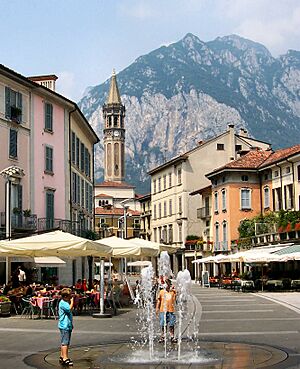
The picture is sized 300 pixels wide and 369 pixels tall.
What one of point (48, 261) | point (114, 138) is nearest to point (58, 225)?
point (48, 261)

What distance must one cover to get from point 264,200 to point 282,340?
4393 cm

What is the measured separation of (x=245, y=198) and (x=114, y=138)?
11701 centimetres

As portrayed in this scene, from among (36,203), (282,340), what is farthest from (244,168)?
(282,340)

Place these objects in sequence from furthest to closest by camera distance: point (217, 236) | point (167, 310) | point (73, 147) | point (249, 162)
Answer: point (217, 236), point (249, 162), point (73, 147), point (167, 310)

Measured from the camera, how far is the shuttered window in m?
40.3

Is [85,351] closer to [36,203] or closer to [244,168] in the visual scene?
[36,203]

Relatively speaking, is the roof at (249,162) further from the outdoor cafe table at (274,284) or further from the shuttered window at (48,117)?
the shuttered window at (48,117)

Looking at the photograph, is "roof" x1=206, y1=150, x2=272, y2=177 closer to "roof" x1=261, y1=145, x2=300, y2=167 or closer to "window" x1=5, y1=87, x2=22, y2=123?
"roof" x1=261, y1=145, x2=300, y2=167

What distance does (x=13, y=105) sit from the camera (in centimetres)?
3672

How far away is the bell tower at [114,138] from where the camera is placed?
553 feet

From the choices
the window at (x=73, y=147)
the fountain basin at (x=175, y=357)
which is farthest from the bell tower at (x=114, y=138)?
the fountain basin at (x=175, y=357)

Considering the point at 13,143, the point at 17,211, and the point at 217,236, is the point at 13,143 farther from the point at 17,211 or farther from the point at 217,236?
the point at 217,236

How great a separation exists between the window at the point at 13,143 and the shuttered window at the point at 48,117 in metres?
3.68

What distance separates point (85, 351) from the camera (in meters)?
14.0
